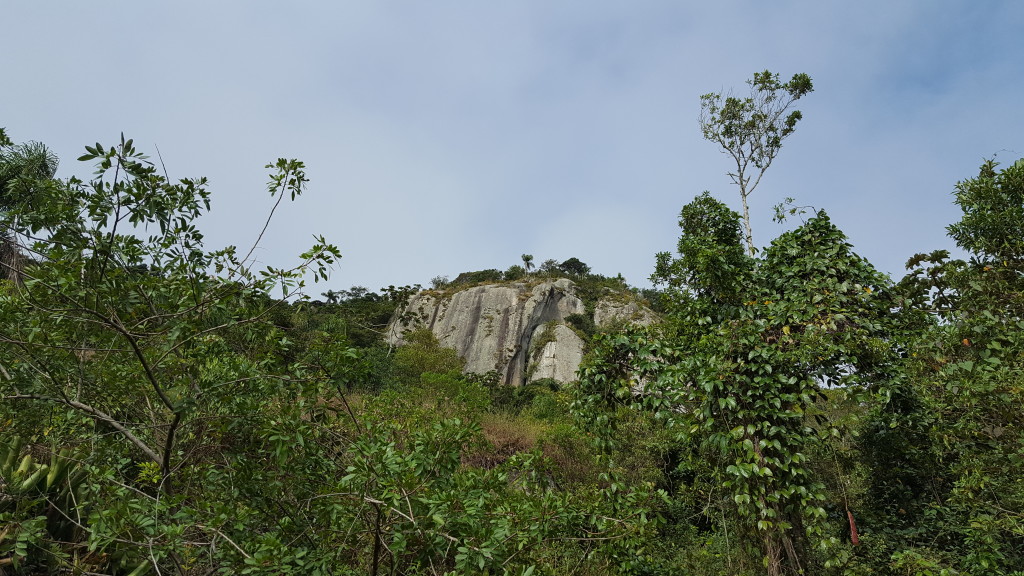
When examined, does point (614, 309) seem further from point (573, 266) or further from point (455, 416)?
point (455, 416)

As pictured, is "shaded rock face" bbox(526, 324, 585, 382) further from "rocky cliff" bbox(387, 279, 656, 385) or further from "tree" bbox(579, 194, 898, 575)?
"tree" bbox(579, 194, 898, 575)

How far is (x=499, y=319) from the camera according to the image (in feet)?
143

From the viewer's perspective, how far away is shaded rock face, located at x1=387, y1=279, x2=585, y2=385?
41531mm

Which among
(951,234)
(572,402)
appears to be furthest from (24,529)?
(951,234)

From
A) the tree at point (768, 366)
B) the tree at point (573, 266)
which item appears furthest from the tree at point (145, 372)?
the tree at point (573, 266)

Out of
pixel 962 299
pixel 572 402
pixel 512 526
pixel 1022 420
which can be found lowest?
pixel 512 526

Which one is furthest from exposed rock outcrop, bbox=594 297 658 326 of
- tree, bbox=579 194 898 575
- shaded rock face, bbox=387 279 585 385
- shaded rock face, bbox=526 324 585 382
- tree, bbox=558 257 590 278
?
tree, bbox=579 194 898 575

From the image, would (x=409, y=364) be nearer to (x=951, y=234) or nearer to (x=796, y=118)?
(x=796, y=118)

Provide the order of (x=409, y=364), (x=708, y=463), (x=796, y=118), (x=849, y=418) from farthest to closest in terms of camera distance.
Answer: (x=409, y=364) → (x=796, y=118) → (x=708, y=463) → (x=849, y=418)

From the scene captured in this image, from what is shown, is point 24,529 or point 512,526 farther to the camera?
point 512,526

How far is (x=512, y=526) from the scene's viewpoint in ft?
9.73

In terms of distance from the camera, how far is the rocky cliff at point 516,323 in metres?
39.0

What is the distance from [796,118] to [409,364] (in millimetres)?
16101

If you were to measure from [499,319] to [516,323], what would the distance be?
5.21 ft
